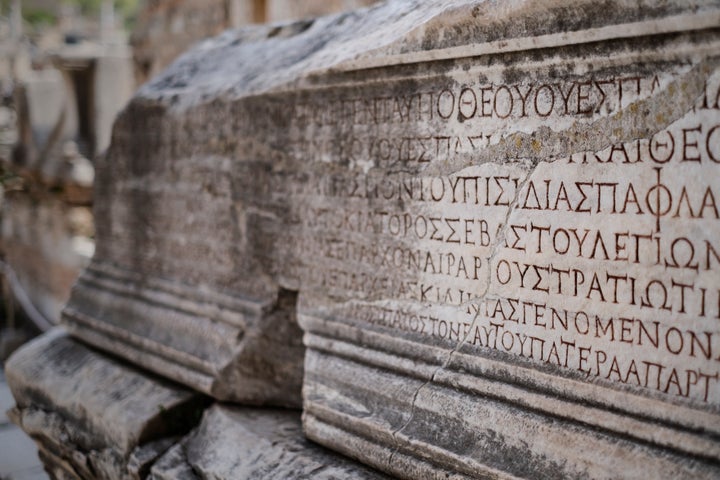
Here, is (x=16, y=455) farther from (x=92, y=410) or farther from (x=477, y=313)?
(x=477, y=313)

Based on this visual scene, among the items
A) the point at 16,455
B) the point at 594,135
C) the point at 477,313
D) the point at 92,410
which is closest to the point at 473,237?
the point at 477,313

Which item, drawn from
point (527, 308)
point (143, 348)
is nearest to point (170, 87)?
point (143, 348)

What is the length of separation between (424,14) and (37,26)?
31.1m

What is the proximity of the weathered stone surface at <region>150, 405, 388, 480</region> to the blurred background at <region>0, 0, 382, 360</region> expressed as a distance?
3.96m

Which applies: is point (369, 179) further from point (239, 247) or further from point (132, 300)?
point (132, 300)

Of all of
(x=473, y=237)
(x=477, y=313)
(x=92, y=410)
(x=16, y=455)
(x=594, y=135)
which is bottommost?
(x=16, y=455)

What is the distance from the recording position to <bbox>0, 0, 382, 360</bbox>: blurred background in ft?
24.2

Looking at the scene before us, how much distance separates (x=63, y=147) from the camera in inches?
310

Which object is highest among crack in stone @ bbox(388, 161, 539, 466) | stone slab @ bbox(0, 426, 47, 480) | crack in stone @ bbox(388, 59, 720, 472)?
crack in stone @ bbox(388, 59, 720, 472)

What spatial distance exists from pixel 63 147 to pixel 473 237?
7.06m

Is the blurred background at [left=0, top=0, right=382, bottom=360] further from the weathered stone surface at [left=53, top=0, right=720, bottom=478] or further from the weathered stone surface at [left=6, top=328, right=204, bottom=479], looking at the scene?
the weathered stone surface at [left=53, top=0, right=720, bottom=478]

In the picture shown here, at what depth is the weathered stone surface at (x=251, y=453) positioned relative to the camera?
2.08 meters

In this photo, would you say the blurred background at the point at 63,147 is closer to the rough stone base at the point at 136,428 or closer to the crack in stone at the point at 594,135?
the rough stone base at the point at 136,428

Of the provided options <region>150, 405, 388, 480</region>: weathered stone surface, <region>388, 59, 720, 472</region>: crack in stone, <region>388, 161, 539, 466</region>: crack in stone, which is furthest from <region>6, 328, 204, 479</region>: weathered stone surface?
<region>388, 59, 720, 472</region>: crack in stone
